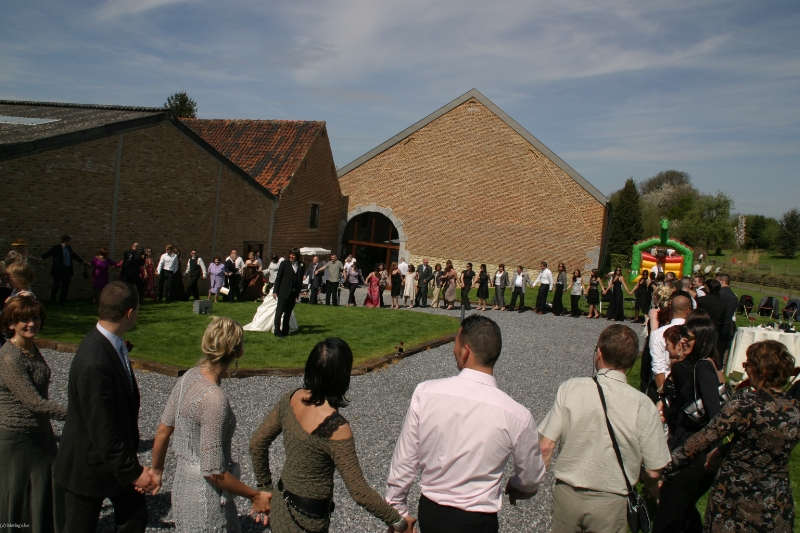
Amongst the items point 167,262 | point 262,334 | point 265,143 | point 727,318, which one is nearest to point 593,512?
point 727,318

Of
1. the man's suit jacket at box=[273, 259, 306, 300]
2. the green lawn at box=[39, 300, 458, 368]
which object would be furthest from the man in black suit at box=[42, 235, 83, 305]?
the man's suit jacket at box=[273, 259, 306, 300]

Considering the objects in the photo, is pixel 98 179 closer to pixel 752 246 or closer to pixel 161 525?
pixel 161 525

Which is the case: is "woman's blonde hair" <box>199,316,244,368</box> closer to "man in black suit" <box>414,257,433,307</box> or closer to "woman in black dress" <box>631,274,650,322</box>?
"woman in black dress" <box>631,274,650,322</box>

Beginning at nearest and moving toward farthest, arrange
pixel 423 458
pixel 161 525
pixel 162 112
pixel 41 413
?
pixel 423 458, pixel 41 413, pixel 161 525, pixel 162 112

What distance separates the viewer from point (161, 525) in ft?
14.6

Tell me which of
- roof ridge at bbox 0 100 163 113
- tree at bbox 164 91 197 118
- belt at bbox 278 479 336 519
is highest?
tree at bbox 164 91 197 118

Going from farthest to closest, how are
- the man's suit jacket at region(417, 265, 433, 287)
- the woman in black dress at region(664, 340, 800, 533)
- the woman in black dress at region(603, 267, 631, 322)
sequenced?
the man's suit jacket at region(417, 265, 433, 287)
the woman in black dress at region(603, 267, 631, 322)
the woman in black dress at region(664, 340, 800, 533)

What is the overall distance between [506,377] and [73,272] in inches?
442

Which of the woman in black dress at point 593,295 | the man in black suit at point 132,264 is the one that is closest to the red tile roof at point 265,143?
the man in black suit at point 132,264

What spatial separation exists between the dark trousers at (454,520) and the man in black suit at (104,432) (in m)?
1.39

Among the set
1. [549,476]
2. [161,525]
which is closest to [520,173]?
[549,476]

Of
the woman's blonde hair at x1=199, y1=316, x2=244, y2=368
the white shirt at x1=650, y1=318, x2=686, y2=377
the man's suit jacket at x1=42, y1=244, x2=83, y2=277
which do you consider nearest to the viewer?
the woman's blonde hair at x1=199, y1=316, x2=244, y2=368

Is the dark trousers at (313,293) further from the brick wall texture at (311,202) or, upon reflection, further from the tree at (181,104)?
the tree at (181,104)

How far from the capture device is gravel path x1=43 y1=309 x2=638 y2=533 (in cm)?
500
